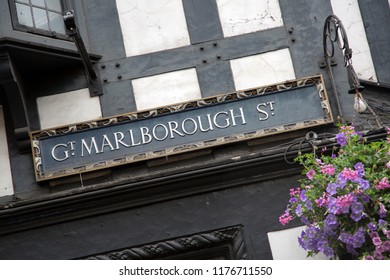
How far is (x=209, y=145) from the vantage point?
10.5m

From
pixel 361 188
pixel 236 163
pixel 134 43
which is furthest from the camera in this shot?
pixel 134 43

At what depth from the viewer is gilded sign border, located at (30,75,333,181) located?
1052 centimetres

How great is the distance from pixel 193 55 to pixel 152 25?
21.3 inches

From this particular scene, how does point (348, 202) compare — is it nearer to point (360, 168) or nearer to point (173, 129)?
point (360, 168)

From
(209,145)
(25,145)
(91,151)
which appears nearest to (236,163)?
(209,145)

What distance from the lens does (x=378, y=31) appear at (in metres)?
11.5

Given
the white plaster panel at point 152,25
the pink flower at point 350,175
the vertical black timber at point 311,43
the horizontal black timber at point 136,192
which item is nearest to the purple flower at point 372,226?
the pink flower at point 350,175

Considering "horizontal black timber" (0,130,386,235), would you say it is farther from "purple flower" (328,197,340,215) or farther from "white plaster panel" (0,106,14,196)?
"purple flower" (328,197,340,215)

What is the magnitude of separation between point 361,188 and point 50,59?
359 centimetres

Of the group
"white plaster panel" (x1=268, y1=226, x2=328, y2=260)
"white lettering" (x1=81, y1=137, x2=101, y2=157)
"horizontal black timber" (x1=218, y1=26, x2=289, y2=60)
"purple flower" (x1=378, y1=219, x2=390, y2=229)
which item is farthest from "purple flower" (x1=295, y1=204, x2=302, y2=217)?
"white lettering" (x1=81, y1=137, x2=101, y2=157)

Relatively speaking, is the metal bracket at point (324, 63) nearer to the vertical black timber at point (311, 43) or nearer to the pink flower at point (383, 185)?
the vertical black timber at point (311, 43)

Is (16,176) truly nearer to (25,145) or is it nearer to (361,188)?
(25,145)

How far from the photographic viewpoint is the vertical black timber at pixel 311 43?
10.7 metres

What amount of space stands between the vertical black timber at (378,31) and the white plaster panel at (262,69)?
1.10 meters
